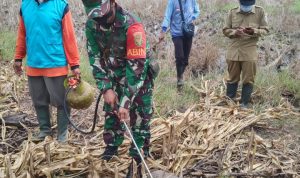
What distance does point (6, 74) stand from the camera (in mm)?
6094

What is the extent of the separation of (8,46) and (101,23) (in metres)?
5.13

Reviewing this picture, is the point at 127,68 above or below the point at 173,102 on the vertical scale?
above

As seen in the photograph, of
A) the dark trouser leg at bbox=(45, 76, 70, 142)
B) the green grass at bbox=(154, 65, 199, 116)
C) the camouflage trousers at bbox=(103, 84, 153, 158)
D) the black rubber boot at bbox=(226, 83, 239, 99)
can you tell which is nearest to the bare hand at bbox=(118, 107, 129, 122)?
the camouflage trousers at bbox=(103, 84, 153, 158)

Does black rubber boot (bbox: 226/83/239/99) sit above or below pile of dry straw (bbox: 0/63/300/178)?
above

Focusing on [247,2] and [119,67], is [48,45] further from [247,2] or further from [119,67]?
[247,2]

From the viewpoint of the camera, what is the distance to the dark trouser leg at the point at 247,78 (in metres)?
5.38

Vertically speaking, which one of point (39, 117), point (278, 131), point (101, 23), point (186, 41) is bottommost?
point (278, 131)

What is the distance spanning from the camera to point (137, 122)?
3.49m

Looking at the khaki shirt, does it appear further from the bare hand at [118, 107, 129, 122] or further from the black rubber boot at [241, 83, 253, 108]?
the bare hand at [118, 107, 129, 122]

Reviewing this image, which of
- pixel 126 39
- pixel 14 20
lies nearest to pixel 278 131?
pixel 126 39

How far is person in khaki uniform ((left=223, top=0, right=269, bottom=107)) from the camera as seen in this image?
520 cm

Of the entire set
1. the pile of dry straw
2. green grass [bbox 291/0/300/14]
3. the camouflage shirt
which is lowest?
the pile of dry straw

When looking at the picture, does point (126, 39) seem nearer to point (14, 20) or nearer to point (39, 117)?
point (39, 117)

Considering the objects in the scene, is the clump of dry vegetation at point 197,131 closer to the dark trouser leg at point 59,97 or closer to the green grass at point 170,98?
the green grass at point 170,98
